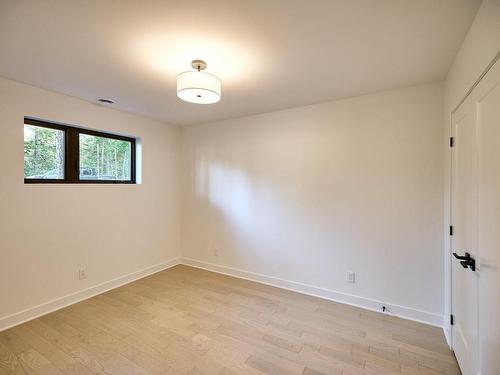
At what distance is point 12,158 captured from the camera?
7.69ft

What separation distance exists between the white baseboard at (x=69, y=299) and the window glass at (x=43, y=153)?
1380 millimetres

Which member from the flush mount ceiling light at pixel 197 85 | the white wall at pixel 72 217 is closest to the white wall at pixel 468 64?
the flush mount ceiling light at pixel 197 85

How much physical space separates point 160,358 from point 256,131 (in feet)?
9.14

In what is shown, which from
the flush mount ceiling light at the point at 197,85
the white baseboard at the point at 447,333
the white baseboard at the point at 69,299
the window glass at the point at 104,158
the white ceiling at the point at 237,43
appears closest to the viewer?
the white ceiling at the point at 237,43

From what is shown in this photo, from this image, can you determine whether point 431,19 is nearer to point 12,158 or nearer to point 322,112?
point 322,112

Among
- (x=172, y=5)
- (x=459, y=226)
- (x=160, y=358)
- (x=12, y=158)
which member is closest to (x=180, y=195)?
(x=12, y=158)

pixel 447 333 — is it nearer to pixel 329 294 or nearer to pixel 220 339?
pixel 329 294

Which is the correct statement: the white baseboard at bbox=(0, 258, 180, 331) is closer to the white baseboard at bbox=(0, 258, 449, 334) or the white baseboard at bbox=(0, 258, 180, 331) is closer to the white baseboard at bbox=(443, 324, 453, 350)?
the white baseboard at bbox=(0, 258, 449, 334)

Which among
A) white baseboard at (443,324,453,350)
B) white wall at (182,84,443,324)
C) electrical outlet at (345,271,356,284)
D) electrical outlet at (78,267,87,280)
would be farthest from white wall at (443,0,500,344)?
electrical outlet at (78,267,87,280)

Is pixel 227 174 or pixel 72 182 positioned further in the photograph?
pixel 227 174

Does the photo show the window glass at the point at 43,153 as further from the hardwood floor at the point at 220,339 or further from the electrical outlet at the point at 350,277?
the electrical outlet at the point at 350,277

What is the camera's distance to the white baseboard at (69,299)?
7.65 ft

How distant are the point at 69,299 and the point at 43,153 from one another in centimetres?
170

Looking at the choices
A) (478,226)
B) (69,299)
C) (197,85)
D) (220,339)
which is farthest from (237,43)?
(69,299)
